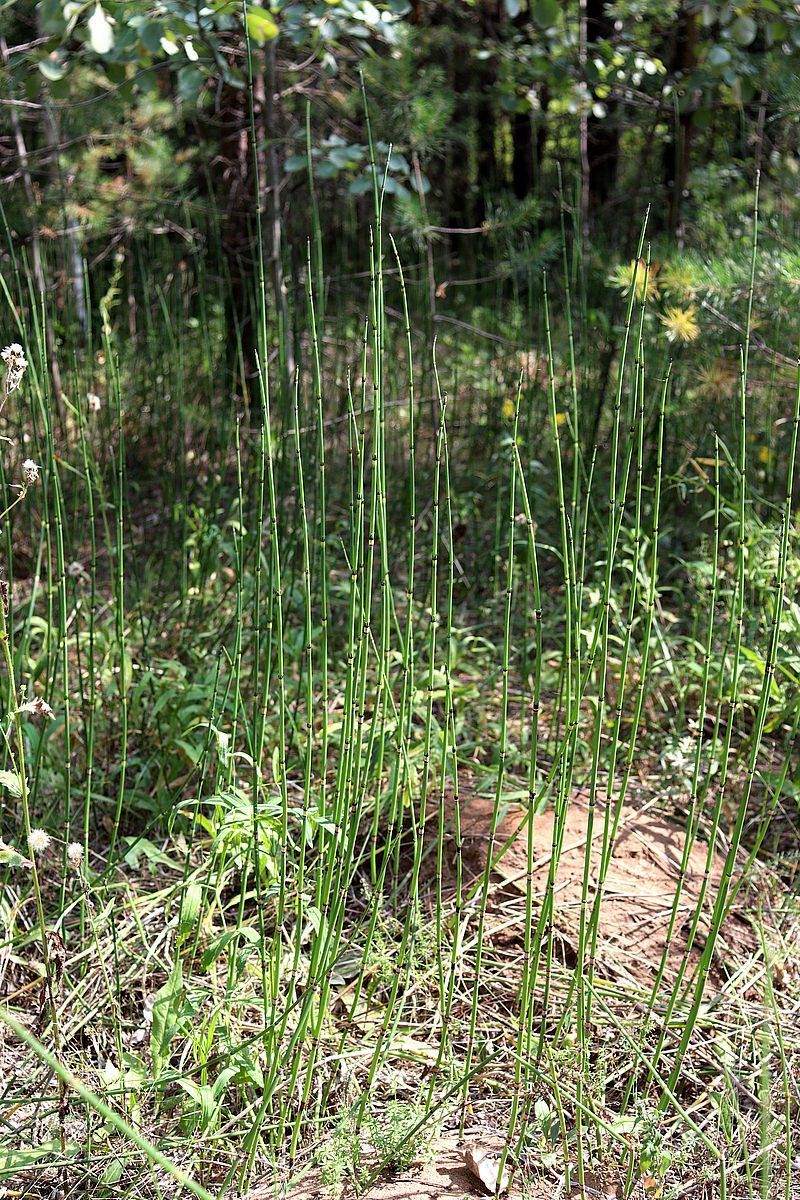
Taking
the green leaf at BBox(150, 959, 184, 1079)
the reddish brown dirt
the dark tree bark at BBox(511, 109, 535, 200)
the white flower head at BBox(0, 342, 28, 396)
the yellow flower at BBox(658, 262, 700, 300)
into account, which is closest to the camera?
the white flower head at BBox(0, 342, 28, 396)

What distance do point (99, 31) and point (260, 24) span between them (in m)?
0.28

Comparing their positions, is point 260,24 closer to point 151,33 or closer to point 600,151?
point 151,33

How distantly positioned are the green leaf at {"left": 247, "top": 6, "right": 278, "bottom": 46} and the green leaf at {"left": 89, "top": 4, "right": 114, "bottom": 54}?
245 millimetres

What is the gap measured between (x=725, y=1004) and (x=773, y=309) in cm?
132

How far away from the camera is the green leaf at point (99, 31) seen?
1.68 m

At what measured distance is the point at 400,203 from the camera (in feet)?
7.59

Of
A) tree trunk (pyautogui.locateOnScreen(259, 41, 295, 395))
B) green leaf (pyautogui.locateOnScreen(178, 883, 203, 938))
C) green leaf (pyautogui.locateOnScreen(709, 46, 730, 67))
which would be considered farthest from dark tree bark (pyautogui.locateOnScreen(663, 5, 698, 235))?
green leaf (pyautogui.locateOnScreen(178, 883, 203, 938))

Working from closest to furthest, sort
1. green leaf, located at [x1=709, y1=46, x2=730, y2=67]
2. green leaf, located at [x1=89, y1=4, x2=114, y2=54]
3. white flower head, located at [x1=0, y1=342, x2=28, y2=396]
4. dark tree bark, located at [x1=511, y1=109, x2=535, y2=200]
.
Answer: white flower head, located at [x1=0, y1=342, x2=28, y2=396] → green leaf, located at [x1=89, y1=4, x2=114, y2=54] → green leaf, located at [x1=709, y1=46, x2=730, y2=67] → dark tree bark, located at [x1=511, y1=109, x2=535, y2=200]

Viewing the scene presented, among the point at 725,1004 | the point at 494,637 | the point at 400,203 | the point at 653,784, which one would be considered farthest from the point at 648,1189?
the point at 400,203

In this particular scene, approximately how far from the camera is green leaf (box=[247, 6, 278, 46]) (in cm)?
174

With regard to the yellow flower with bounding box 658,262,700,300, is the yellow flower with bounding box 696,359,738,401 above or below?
below

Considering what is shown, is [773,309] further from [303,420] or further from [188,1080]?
[188,1080]

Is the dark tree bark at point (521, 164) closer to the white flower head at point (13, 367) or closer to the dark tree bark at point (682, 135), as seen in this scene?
the dark tree bark at point (682, 135)

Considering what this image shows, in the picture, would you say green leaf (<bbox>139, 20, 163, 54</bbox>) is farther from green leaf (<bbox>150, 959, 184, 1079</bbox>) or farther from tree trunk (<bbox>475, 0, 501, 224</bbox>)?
tree trunk (<bbox>475, 0, 501, 224</bbox>)
